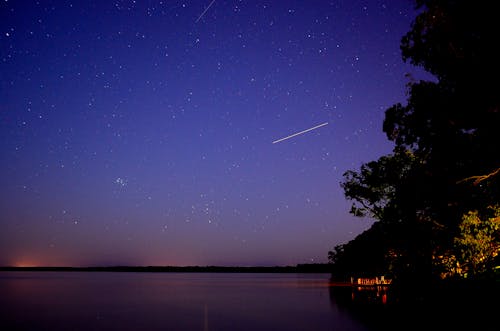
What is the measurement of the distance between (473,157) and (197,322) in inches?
784

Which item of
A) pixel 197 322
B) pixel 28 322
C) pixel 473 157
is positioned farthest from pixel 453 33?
pixel 28 322

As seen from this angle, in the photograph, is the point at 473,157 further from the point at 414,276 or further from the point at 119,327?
the point at 119,327

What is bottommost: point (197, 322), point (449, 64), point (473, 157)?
point (197, 322)

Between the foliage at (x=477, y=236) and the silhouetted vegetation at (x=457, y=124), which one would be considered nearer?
the silhouetted vegetation at (x=457, y=124)

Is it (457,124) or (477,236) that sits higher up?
(457,124)

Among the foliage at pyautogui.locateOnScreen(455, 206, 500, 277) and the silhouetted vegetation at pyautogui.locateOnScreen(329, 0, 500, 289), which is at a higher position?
the silhouetted vegetation at pyautogui.locateOnScreen(329, 0, 500, 289)

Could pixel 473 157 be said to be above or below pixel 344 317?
above

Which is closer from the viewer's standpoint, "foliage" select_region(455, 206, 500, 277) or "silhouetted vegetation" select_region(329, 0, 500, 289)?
"silhouetted vegetation" select_region(329, 0, 500, 289)

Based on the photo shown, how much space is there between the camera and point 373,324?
77.4 ft

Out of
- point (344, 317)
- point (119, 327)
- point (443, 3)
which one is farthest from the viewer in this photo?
point (344, 317)

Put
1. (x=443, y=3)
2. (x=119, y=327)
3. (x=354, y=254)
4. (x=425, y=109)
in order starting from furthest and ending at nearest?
1. (x=354, y=254)
2. (x=119, y=327)
3. (x=425, y=109)
4. (x=443, y=3)

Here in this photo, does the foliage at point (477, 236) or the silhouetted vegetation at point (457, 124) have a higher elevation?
the silhouetted vegetation at point (457, 124)

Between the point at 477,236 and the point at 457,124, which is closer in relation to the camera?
the point at 457,124

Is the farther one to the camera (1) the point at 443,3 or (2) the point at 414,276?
(2) the point at 414,276
